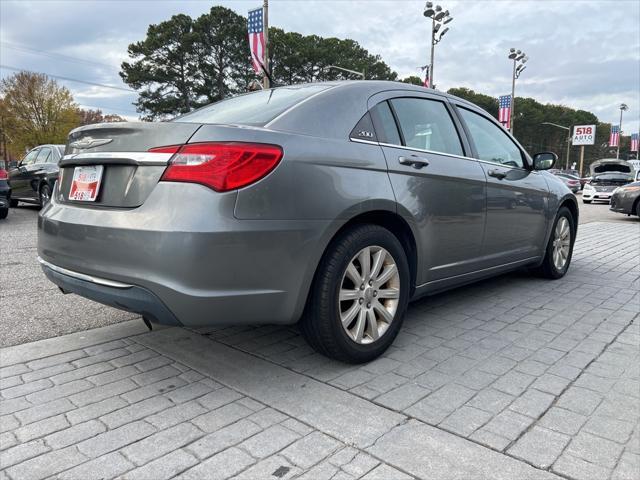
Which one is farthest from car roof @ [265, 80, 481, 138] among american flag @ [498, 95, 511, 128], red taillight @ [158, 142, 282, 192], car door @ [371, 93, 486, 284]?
american flag @ [498, 95, 511, 128]

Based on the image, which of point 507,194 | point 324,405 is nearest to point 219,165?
point 324,405

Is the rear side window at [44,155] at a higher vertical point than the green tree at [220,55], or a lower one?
lower

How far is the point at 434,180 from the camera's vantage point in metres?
3.32

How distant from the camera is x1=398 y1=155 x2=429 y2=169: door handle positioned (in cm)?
309

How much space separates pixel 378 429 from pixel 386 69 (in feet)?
197

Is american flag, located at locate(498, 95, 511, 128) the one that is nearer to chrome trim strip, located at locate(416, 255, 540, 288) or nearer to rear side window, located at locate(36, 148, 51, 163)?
rear side window, located at locate(36, 148, 51, 163)

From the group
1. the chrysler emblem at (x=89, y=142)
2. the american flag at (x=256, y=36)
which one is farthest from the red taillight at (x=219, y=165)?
the american flag at (x=256, y=36)

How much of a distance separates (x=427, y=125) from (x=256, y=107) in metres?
1.26

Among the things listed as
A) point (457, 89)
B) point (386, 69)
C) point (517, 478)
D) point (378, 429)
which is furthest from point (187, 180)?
point (457, 89)

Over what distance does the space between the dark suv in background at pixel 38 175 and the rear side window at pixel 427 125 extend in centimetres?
960

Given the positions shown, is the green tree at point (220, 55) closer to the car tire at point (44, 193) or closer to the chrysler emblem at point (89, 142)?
the car tire at point (44, 193)

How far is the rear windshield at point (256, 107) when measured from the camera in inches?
108

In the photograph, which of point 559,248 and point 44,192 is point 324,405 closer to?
point 559,248

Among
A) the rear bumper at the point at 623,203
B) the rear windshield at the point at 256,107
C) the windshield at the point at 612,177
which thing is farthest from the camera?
the windshield at the point at 612,177
